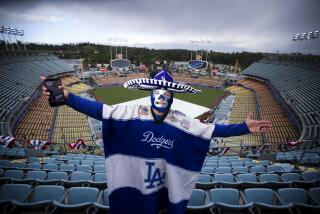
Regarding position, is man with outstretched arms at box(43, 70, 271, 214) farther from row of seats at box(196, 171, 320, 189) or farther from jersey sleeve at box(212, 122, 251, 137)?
row of seats at box(196, 171, 320, 189)

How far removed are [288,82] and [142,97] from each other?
24781 mm

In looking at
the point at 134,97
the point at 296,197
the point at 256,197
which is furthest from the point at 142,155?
the point at 134,97

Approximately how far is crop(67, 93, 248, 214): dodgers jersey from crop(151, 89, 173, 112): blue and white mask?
0.10 m

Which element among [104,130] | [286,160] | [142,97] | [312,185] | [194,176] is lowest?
[142,97]

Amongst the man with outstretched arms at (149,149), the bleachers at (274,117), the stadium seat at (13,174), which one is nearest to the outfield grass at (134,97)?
the bleachers at (274,117)

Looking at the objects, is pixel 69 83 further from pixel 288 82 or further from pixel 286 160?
pixel 286 160

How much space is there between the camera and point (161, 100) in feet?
8.69

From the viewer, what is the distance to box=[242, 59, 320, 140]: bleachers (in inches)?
678

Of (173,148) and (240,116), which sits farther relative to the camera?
(240,116)

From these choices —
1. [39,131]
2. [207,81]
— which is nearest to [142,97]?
[39,131]

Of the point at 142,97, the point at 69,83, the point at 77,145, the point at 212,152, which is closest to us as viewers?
the point at 77,145

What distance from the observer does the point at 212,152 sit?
1514 centimetres

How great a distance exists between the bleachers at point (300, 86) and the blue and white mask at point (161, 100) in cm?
1150

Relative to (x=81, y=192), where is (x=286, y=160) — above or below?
below
